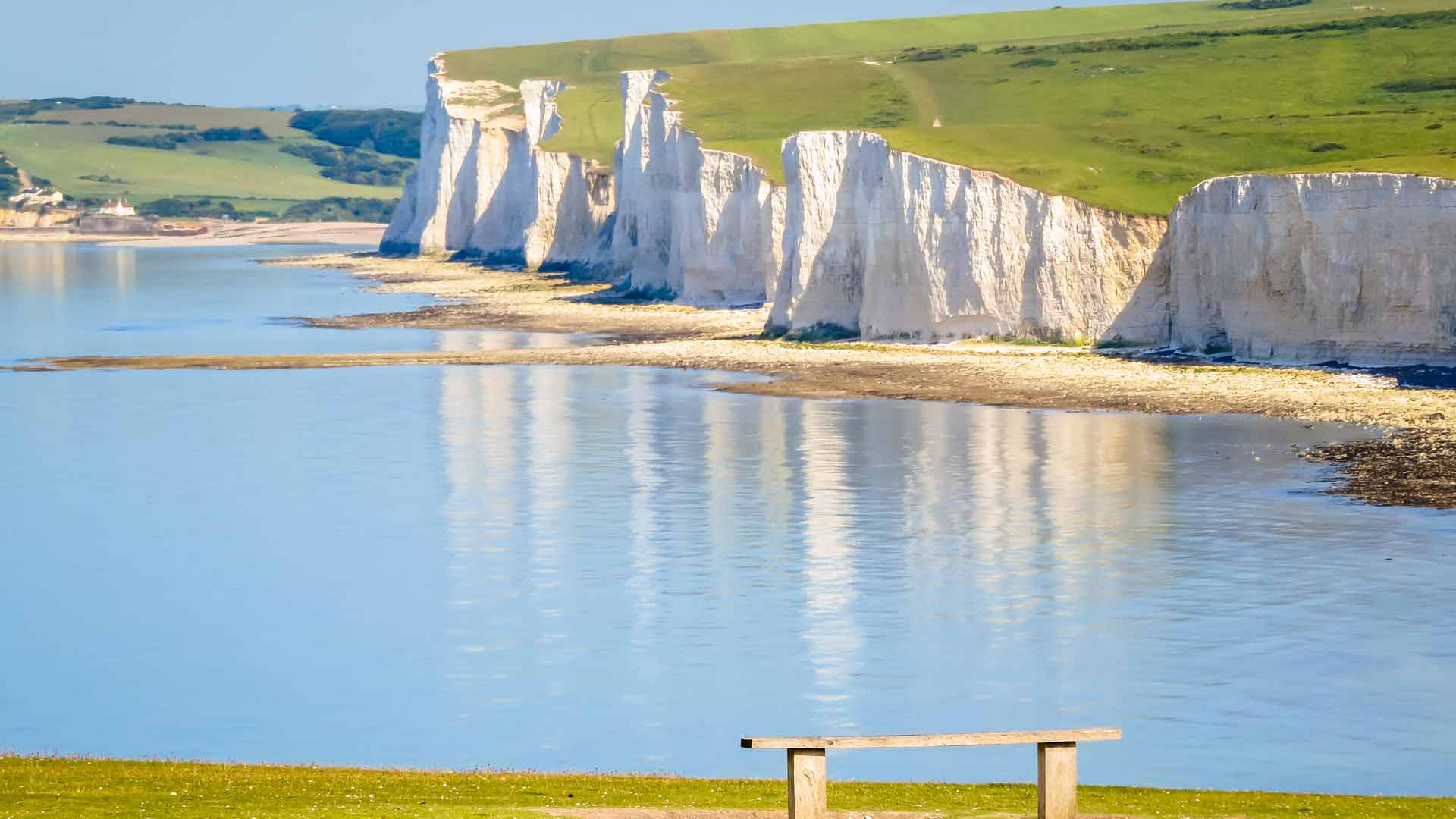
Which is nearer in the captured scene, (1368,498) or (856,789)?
(856,789)

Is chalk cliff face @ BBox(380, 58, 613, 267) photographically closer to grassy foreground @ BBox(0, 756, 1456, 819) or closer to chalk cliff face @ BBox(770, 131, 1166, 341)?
chalk cliff face @ BBox(770, 131, 1166, 341)

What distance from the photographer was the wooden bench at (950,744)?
12359 millimetres

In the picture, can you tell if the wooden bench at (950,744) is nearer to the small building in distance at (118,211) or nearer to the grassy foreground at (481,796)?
the grassy foreground at (481,796)

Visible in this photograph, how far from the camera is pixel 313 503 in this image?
33.7 meters

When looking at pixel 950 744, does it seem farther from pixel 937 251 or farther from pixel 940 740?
pixel 937 251

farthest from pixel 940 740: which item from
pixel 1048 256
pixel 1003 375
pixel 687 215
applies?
pixel 687 215

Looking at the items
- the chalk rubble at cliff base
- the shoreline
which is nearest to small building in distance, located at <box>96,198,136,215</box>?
the shoreline

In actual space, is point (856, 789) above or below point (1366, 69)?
below

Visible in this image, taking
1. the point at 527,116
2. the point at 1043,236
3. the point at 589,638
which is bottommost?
the point at 589,638

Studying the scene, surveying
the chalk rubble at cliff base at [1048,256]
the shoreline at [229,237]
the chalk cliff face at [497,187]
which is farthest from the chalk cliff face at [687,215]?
the shoreline at [229,237]

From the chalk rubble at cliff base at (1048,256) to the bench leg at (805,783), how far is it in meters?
33.8

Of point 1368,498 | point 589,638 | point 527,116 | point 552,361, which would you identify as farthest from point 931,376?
point 527,116

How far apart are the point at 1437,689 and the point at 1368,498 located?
1103cm

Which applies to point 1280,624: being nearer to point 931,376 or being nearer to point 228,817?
point 228,817
